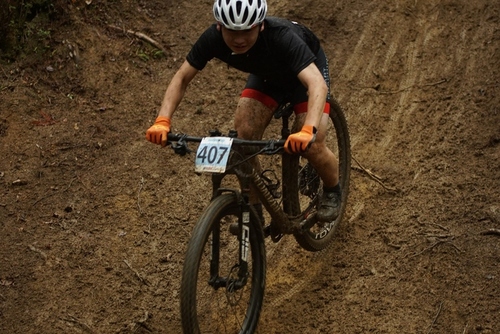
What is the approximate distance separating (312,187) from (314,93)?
153 cm

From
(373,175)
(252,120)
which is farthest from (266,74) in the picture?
(373,175)

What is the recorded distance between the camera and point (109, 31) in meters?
8.49

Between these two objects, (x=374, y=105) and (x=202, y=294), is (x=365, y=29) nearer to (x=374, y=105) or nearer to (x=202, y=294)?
(x=374, y=105)

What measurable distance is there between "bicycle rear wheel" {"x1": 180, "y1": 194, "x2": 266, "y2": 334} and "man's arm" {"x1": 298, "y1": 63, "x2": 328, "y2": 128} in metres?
0.76

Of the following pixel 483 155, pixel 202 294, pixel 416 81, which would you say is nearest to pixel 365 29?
pixel 416 81

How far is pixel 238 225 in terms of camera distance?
4805mm

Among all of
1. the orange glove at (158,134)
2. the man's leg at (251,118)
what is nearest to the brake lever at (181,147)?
the orange glove at (158,134)

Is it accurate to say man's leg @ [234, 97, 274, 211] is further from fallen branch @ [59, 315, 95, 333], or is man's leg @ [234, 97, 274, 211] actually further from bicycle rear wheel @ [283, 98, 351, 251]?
fallen branch @ [59, 315, 95, 333]

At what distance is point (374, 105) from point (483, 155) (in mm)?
1704

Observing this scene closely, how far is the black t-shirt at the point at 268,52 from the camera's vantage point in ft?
16.2

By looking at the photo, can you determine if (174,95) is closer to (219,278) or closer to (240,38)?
(240,38)

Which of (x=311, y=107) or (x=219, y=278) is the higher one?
(x=311, y=107)

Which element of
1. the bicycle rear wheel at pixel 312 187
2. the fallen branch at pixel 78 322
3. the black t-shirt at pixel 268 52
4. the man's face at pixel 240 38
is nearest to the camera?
the man's face at pixel 240 38

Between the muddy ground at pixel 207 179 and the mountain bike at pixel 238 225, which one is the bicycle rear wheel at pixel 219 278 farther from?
the muddy ground at pixel 207 179
